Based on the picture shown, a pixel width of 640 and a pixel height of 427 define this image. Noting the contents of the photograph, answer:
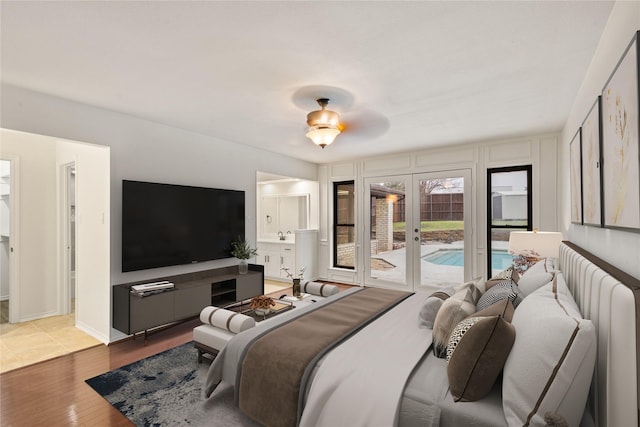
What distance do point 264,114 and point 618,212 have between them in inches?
119

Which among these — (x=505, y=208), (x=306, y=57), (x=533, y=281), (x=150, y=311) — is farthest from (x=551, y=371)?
(x=505, y=208)

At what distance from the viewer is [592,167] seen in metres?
1.97

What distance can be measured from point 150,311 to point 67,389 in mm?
913

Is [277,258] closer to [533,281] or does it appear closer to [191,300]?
[191,300]

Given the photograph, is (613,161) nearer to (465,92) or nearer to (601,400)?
(601,400)

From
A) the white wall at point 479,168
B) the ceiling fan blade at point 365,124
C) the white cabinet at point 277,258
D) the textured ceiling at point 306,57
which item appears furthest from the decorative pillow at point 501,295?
the white cabinet at point 277,258

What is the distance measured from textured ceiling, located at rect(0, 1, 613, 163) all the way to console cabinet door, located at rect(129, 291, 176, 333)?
2.01 m

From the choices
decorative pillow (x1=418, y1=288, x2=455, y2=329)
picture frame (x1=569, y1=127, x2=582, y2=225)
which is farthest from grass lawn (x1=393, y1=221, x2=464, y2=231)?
decorative pillow (x1=418, y1=288, x2=455, y2=329)

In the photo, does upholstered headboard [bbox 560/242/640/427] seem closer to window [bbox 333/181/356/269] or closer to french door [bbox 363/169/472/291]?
french door [bbox 363/169/472/291]

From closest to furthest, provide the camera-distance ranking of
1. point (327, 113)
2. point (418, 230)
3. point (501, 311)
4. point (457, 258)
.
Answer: point (501, 311) < point (327, 113) < point (457, 258) < point (418, 230)

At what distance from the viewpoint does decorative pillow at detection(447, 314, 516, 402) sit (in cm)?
133

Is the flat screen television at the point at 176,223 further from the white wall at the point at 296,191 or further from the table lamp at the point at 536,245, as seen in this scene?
the table lamp at the point at 536,245

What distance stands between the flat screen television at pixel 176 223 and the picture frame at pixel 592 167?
3964 millimetres

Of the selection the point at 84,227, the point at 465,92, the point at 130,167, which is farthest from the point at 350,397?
the point at 84,227
